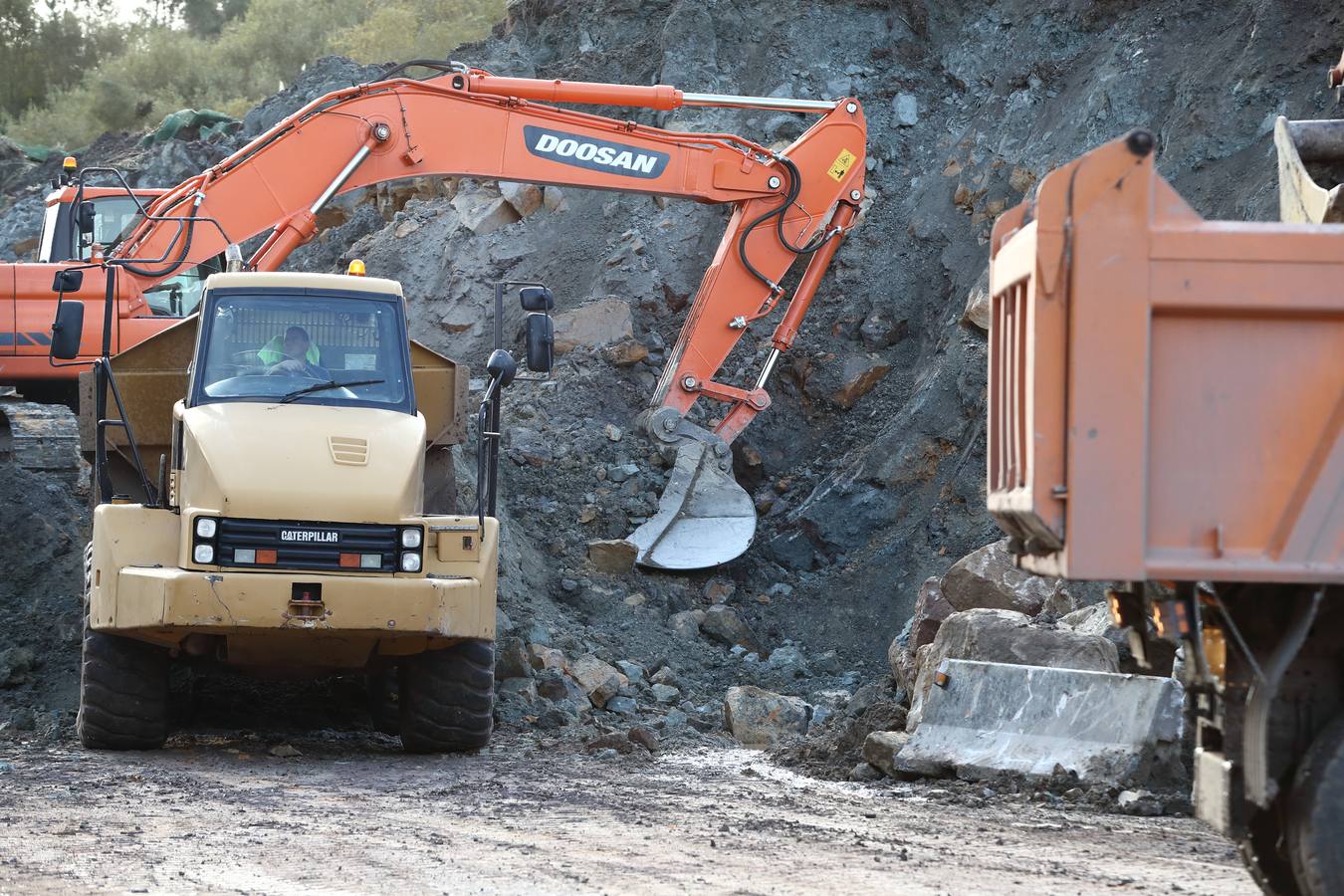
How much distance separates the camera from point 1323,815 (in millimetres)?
4543

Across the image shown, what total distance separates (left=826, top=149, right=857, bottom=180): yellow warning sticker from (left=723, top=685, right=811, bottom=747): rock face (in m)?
5.92

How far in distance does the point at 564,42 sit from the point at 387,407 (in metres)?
14.3

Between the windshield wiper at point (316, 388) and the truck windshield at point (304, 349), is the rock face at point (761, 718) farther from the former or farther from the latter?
the windshield wiper at point (316, 388)

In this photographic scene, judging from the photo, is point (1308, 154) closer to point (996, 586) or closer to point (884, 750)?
point (884, 750)

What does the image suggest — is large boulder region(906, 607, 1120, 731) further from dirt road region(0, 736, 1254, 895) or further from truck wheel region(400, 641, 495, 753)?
truck wheel region(400, 641, 495, 753)

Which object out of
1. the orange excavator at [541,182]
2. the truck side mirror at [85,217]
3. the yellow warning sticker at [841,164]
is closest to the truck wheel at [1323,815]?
the orange excavator at [541,182]

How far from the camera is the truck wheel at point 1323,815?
454cm

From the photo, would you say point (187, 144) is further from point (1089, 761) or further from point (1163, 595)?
point (1163, 595)

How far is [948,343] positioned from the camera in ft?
53.9

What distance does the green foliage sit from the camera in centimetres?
3947

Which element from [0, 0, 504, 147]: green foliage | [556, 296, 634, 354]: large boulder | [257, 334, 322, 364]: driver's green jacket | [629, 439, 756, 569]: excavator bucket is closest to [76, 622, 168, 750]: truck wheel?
[257, 334, 322, 364]: driver's green jacket

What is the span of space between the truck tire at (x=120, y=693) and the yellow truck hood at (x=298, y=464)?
950mm

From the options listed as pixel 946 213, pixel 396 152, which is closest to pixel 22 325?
pixel 396 152

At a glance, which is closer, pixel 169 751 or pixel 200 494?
pixel 200 494
